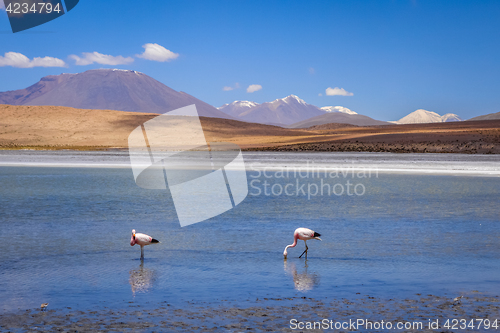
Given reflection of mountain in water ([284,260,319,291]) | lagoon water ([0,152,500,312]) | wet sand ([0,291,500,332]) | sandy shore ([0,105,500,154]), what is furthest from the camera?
sandy shore ([0,105,500,154])

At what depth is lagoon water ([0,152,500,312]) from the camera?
6.57 m

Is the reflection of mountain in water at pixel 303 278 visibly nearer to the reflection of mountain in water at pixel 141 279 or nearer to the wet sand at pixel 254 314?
the wet sand at pixel 254 314

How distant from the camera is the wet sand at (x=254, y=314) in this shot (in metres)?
5.10

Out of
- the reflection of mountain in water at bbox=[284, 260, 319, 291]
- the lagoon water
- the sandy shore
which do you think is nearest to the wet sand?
the lagoon water

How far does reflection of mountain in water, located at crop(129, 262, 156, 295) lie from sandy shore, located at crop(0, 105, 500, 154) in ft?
124

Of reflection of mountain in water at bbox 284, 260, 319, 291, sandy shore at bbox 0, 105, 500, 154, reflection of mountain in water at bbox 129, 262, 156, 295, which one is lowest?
reflection of mountain in water at bbox 284, 260, 319, 291

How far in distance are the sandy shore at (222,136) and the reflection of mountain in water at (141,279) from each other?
37.7 m

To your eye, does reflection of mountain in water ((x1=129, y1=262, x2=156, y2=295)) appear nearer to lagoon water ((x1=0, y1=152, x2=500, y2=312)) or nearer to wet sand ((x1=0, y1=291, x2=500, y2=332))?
lagoon water ((x1=0, y1=152, x2=500, y2=312))

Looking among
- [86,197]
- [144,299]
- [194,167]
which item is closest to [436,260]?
[144,299]

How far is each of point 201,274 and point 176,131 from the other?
70.1 meters

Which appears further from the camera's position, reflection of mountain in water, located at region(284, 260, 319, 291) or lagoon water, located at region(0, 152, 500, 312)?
reflection of mountain in water, located at region(284, 260, 319, 291)

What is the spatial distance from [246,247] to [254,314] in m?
3.61

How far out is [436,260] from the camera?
823 cm

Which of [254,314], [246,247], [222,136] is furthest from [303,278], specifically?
[222,136]
